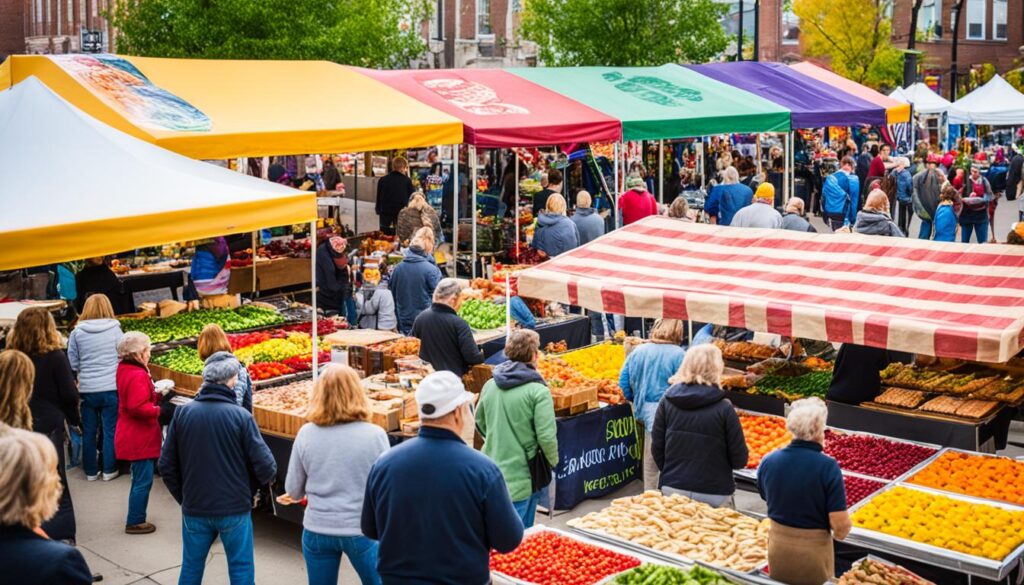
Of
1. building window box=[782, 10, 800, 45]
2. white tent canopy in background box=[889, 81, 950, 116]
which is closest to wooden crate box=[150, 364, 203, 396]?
white tent canopy in background box=[889, 81, 950, 116]

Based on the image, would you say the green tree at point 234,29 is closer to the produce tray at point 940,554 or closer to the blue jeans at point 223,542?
the blue jeans at point 223,542

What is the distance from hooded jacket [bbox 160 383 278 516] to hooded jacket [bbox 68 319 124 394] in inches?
123

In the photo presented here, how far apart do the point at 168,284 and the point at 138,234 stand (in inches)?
332

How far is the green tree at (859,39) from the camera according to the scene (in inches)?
1841

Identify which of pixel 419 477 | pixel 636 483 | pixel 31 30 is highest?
pixel 31 30

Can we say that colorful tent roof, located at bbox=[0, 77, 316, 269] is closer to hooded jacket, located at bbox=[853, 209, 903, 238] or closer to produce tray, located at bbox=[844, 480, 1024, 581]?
produce tray, located at bbox=[844, 480, 1024, 581]

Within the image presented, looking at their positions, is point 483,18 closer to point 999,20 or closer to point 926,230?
point 926,230

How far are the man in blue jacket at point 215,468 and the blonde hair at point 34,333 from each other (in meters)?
1.92

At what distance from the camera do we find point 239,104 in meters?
12.4

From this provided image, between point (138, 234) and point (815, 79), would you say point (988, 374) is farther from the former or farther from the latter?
point (815, 79)

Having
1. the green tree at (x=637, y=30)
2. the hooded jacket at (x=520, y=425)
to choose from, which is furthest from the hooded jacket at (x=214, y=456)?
the green tree at (x=637, y=30)

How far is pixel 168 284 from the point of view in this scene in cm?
1620

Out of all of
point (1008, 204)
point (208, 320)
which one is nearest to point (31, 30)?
point (1008, 204)

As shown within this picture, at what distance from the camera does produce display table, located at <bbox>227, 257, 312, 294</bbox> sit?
15.9m
